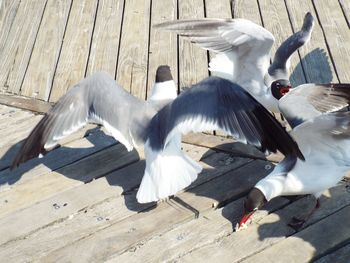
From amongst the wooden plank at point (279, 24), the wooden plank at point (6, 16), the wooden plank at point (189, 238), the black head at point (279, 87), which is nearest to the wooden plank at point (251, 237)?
the wooden plank at point (189, 238)

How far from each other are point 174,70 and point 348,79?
128 centimetres

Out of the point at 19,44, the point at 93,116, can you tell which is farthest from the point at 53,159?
the point at 19,44

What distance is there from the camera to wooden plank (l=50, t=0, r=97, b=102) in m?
4.79

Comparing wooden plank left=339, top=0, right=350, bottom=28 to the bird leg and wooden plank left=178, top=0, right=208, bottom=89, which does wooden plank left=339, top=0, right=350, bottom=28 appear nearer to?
wooden plank left=178, top=0, right=208, bottom=89

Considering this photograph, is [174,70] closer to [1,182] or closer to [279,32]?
[279,32]

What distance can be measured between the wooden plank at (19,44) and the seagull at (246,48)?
129cm

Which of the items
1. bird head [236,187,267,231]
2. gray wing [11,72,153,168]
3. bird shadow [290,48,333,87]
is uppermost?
bird shadow [290,48,333,87]

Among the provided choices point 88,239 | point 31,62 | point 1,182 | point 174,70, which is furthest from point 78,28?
point 88,239

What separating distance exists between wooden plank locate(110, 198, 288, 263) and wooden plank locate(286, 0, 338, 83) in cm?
161

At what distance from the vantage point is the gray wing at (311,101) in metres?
3.50

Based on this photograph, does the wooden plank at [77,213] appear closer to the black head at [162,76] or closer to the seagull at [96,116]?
the seagull at [96,116]

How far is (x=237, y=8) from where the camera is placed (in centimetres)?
557

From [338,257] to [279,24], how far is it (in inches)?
108

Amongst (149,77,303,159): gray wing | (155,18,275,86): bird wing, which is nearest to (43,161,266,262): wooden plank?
(149,77,303,159): gray wing
